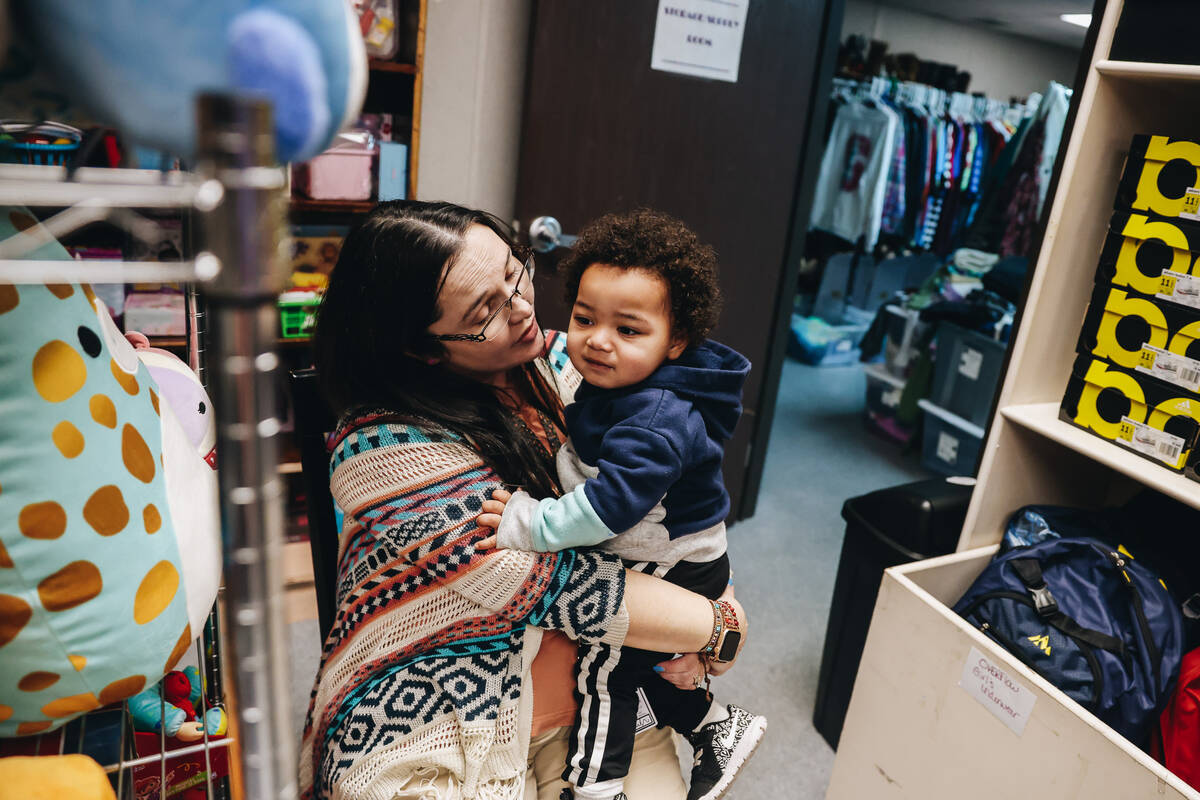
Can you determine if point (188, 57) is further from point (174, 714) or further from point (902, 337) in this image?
point (902, 337)

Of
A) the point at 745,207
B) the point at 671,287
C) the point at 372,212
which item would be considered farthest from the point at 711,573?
the point at 745,207

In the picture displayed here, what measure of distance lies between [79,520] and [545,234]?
1854 mm

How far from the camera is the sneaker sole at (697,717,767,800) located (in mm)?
1220

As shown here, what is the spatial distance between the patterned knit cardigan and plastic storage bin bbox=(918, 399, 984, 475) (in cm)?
289

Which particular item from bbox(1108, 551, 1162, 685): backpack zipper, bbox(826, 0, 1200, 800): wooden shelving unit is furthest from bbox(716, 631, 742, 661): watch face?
bbox(1108, 551, 1162, 685): backpack zipper

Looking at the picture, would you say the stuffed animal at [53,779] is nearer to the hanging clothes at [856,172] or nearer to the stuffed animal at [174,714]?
the stuffed animal at [174,714]

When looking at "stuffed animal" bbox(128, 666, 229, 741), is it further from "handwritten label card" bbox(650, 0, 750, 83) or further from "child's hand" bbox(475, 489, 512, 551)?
"handwritten label card" bbox(650, 0, 750, 83)

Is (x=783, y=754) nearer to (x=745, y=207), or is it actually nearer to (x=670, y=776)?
(x=670, y=776)

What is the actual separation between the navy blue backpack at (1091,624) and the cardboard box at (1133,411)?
194 millimetres

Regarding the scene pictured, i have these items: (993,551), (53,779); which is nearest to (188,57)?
(53,779)

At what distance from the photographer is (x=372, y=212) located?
1079 mm

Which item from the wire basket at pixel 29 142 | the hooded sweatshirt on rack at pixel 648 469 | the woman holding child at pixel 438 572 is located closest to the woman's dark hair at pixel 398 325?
the woman holding child at pixel 438 572

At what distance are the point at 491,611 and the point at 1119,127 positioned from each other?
1.35 m

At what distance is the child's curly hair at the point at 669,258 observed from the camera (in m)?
1.13
